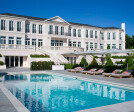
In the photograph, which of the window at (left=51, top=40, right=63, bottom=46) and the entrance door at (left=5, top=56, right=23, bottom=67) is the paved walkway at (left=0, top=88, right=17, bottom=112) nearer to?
the entrance door at (left=5, top=56, right=23, bottom=67)

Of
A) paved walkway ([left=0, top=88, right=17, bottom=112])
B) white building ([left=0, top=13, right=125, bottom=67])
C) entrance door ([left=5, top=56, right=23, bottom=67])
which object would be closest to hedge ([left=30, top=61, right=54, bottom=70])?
white building ([left=0, top=13, right=125, bottom=67])

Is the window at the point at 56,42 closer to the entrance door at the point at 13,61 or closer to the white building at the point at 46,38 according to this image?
the white building at the point at 46,38

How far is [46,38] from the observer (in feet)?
130

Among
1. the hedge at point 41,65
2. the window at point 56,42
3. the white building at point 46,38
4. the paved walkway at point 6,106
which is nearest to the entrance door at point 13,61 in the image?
the white building at point 46,38

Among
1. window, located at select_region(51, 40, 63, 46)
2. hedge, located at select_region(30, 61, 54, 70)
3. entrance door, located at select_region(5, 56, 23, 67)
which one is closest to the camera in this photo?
hedge, located at select_region(30, 61, 54, 70)

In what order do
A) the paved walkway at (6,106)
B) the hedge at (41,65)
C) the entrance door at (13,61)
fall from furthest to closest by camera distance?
the entrance door at (13,61) → the hedge at (41,65) → the paved walkway at (6,106)

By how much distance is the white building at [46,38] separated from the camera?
32275 millimetres

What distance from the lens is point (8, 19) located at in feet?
114

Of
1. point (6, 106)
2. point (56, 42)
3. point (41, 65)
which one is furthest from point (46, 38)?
point (6, 106)

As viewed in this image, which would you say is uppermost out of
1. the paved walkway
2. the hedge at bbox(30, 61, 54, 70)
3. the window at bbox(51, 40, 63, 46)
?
the window at bbox(51, 40, 63, 46)

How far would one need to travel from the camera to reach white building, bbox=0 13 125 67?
106ft

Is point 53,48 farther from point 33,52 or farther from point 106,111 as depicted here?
point 106,111

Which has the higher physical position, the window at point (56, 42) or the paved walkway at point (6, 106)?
the window at point (56, 42)

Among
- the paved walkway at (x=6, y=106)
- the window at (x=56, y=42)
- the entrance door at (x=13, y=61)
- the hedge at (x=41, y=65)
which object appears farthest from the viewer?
the window at (x=56, y=42)
